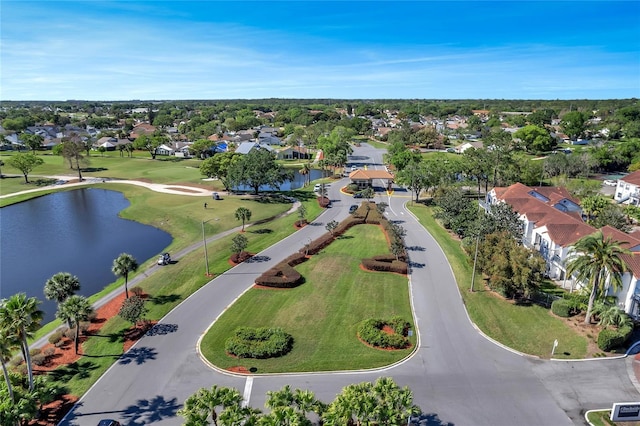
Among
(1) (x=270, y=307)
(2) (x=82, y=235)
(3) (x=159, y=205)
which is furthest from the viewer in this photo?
(3) (x=159, y=205)

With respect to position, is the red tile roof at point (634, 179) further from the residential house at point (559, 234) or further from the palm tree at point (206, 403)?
the palm tree at point (206, 403)

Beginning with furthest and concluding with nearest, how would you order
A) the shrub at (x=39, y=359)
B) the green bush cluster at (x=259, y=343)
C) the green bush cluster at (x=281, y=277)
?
the green bush cluster at (x=281, y=277) < the green bush cluster at (x=259, y=343) < the shrub at (x=39, y=359)

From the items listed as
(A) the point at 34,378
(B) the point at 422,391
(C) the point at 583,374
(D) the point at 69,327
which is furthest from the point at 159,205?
(C) the point at 583,374

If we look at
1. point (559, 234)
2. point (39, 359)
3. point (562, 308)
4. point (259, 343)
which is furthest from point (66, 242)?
point (559, 234)

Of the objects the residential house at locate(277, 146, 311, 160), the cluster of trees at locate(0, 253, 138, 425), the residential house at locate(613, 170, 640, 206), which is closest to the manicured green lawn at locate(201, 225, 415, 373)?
the cluster of trees at locate(0, 253, 138, 425)

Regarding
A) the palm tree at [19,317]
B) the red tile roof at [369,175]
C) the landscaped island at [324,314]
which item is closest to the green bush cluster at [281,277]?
the landscaped island at [324,314]

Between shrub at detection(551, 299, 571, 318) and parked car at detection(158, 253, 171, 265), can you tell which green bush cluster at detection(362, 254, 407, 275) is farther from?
parked car at detection(158, 253, 171, 265)

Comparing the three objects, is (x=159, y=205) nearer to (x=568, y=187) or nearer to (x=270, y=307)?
(x=270, y=307)
